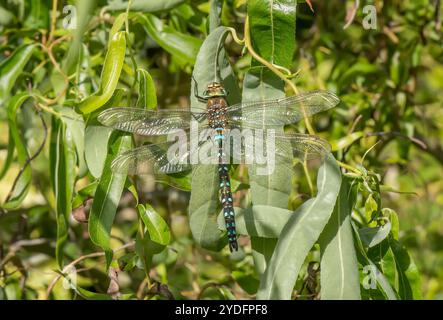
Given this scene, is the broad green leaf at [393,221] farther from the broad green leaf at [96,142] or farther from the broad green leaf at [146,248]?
the broad green leaf at [96,142]

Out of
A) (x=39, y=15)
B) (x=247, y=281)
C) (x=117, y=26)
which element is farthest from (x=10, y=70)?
(x=247, y=281)

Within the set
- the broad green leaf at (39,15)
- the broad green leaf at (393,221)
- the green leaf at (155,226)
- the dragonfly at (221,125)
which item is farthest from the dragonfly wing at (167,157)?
the broad green leaf at (39,15)

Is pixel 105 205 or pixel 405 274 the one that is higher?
pixel 105 205

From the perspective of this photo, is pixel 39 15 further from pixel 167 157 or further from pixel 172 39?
pixel 167 157

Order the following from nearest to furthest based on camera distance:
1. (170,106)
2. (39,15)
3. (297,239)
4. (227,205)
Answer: (297,239)
(227,205)
(39,15)
(170,106)

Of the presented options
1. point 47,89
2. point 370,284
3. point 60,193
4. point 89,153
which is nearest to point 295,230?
point 370,284

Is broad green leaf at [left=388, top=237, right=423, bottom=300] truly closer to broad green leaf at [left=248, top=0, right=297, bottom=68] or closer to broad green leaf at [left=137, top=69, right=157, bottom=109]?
broad green leaf at [left=248, top=0, right=297, bottom=68]
